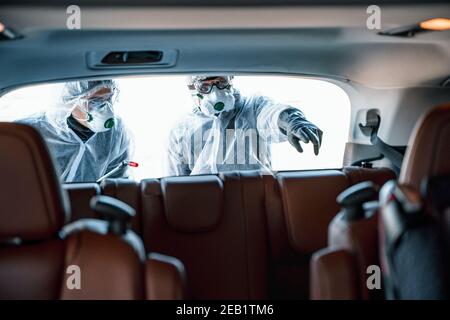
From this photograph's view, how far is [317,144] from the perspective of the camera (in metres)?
2.73

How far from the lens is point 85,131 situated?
3043mm

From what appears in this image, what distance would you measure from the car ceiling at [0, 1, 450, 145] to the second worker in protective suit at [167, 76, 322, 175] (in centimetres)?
26

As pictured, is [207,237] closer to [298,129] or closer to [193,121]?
[298,129]

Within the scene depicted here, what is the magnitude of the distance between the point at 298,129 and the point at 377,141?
1.29 ft

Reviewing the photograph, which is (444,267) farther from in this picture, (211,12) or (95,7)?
(95,7)

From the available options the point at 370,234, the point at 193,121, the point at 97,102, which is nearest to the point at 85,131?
the point at 97,102

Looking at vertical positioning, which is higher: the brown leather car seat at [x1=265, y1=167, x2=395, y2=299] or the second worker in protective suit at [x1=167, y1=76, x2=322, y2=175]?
the second worker in protective suit at [x1=167, y1=76, x2=322, y2=175]

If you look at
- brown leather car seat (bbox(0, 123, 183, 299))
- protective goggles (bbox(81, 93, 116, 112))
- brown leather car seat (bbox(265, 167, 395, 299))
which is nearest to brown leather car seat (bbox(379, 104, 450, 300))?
brown leather car seat (bbox(0, 123, 183, 299))

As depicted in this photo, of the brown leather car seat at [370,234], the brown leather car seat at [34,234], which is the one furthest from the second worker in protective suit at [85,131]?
the brown leather car seat at [370,234]

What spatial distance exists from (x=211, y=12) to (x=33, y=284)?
110cm

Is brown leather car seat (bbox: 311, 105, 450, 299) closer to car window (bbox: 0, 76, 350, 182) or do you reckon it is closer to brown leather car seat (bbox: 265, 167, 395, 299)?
brown leather car seat (bbox: 265, 167, 395, 299)

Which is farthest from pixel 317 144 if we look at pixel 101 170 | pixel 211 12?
pixel 101 170

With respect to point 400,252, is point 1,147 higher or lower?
higher

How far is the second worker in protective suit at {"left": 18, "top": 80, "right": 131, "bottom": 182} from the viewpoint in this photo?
2930 mm
